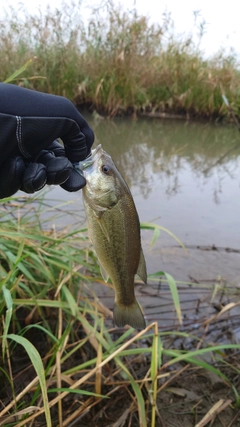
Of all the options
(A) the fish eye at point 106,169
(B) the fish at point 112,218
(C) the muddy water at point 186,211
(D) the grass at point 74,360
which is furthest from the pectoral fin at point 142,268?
(C) the muddy water at point 186,211

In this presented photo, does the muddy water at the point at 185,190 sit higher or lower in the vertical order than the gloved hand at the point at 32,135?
lower

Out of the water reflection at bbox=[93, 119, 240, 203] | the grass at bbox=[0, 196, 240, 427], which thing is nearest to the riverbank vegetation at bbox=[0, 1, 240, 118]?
the water reflection at bbox=[93, 119, 240, 203]

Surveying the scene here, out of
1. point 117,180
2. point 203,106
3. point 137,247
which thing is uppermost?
point 117,180

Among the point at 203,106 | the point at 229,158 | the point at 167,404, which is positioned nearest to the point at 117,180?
the point at 167,404

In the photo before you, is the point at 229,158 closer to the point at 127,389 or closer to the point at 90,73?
the point at 90,73

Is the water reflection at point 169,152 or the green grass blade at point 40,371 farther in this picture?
the water reflection at point 169,152

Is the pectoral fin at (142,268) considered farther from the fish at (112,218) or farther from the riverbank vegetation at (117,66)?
the riverbank vegetation at (117,66)

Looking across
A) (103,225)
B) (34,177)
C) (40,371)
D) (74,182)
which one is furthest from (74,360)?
(34,177)
